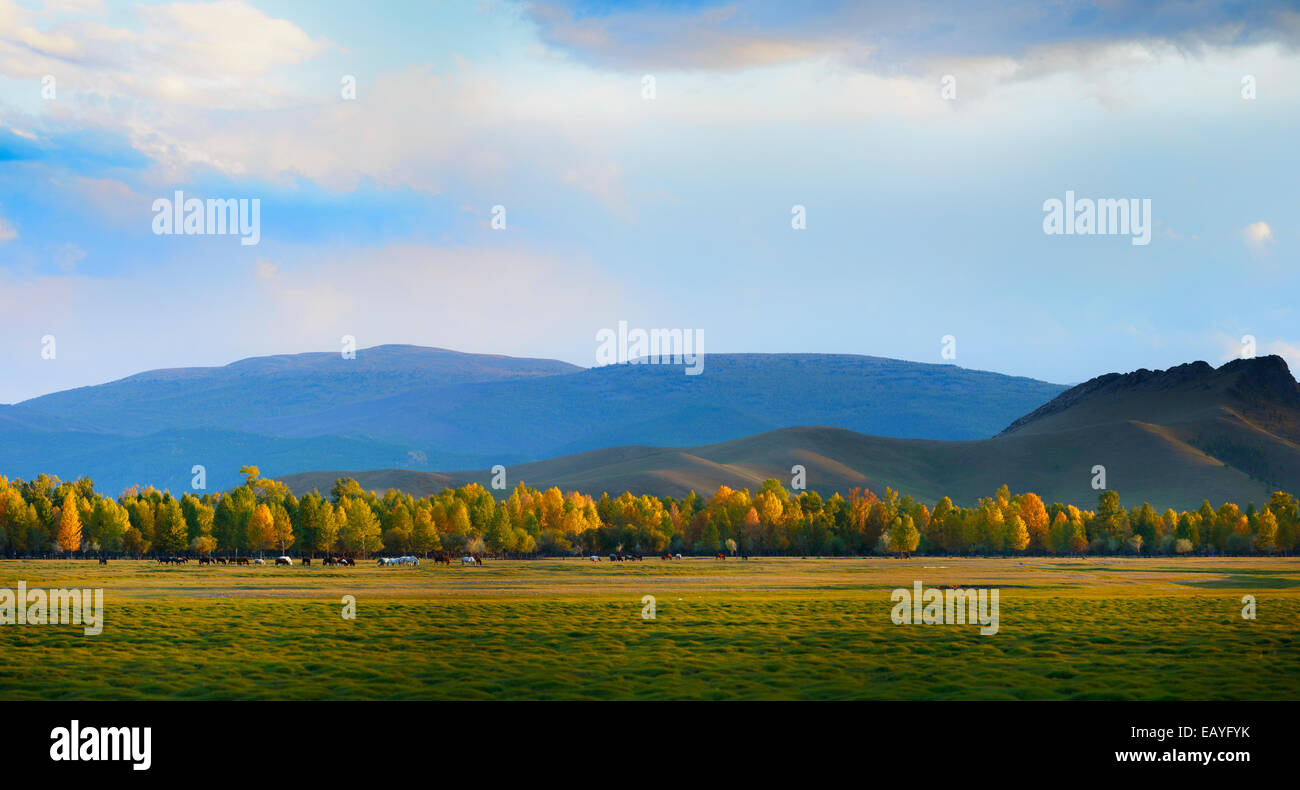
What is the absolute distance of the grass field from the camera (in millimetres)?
44656

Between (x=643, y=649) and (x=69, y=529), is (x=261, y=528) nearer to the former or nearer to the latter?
(x=69, y=529)

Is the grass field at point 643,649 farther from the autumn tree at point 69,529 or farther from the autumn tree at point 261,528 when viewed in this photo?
the autumn tree at point 69,529

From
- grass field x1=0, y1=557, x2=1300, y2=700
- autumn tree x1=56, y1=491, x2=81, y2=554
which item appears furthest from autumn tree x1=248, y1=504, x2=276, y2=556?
grass field x1=0, y1=557, x2=1300, y2=700

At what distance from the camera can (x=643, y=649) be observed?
54969 millimetres

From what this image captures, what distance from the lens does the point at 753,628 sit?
63.8 metres

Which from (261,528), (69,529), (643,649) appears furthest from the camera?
(69,529)

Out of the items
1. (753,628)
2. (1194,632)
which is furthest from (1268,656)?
(753,628)

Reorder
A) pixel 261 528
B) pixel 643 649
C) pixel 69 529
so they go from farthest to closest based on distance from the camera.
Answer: pixel 69 529, pixel 261 528, pixel 643 649

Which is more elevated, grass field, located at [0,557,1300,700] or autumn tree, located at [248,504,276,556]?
grass field, located at [0,557,1300,700]

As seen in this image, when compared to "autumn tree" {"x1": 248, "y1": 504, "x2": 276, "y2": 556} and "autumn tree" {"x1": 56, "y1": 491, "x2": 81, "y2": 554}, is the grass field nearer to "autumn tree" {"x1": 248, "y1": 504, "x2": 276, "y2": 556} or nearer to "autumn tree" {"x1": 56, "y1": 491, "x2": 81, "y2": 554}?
"autumn tree" {"x1": 248, "y1": 504, "x2": 276, "y2": 556}

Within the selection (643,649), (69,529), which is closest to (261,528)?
(69,529)

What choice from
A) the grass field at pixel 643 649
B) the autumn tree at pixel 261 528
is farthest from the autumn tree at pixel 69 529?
the grass field at pixel 643 649
